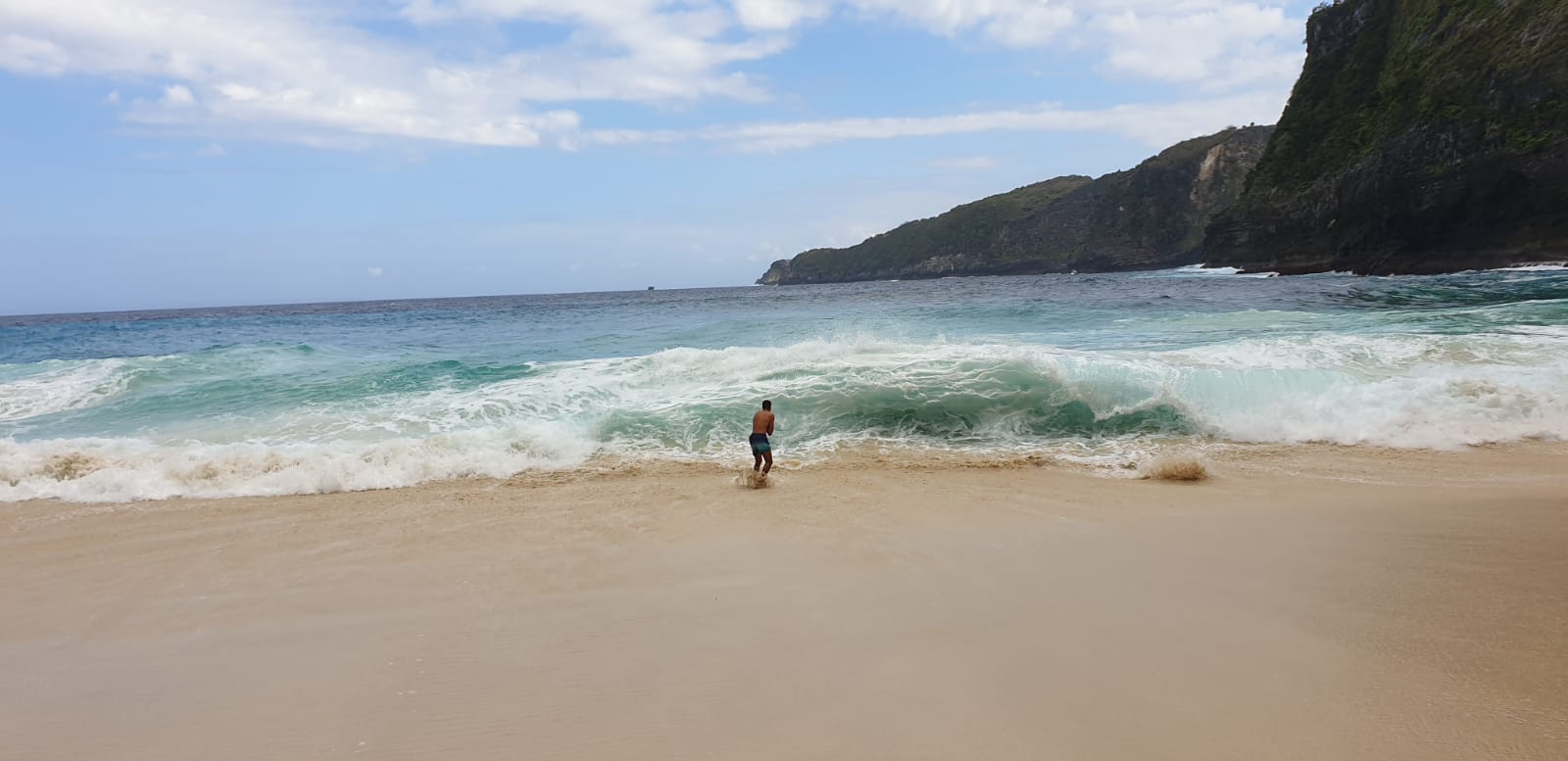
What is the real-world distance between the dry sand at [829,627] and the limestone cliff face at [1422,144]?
32548 millimetres

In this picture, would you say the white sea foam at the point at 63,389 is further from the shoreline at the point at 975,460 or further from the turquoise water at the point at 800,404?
the shoreline at the point at 975,460

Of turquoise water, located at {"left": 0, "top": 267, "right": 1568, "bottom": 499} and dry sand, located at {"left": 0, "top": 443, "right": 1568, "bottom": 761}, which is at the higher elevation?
turquoise water, located at {"left": 0, "top": 267, "right": 1568, "bottom": 499}

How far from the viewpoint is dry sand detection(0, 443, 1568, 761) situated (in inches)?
115

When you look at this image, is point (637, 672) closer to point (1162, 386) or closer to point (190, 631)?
point (190, 631)

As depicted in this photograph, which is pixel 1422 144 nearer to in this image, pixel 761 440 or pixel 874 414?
pixel 874 414

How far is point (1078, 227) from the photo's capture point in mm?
96250

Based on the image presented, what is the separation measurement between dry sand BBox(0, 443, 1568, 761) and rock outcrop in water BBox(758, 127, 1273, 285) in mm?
82126

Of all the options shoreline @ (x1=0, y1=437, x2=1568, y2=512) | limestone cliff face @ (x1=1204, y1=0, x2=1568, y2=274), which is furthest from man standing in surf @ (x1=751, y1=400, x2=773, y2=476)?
limestone cliff face @ (x1=1204, y1=0, x2=1568, y2=274)

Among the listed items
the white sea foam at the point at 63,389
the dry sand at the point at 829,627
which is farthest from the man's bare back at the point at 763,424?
the white sea foam at the point at 63,389

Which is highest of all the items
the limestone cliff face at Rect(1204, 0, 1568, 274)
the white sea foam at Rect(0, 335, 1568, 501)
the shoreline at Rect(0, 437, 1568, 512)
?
the limestone cliff face at Rect(1204, 0, 1568, 274)

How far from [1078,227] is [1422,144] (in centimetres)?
6468

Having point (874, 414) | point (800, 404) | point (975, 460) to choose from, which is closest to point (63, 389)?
point (800, 404)

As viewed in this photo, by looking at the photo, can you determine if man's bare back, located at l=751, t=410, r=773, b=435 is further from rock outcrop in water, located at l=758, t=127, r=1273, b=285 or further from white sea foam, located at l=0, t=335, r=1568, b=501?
rock outcrop in water, located at l=758, t=127, r=1273, b=285

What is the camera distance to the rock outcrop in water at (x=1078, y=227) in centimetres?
8112
